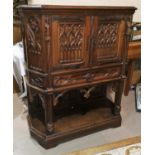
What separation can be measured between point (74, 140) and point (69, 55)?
84 cm

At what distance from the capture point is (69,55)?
1777 millimetres

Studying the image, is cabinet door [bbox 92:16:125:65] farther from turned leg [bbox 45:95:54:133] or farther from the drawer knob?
turned leg [bbox 45:95:54:133]

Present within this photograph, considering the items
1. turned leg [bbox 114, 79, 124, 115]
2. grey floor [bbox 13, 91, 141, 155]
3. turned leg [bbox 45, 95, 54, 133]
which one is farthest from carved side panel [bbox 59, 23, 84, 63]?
grey floor [bbox 13, 91, 141, 155]

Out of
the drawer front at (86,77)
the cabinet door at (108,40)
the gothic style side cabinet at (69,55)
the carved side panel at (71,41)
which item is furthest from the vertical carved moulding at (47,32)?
the cabinet door at (108,40)

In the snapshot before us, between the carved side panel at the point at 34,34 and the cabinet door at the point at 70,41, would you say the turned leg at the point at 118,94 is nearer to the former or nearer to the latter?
the cabinet door at the point at 70,41

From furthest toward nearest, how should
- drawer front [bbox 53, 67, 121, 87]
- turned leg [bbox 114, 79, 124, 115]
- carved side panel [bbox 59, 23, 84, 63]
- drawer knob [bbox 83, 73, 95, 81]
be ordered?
turned leg [bbox 114, 79, 124, 115] < drawer knob [bbox 83, 73, 95, 81] < drawer front [bbox 53, 67, 121, 87] < carved side panel [bbox 59, 23, 84, 63]

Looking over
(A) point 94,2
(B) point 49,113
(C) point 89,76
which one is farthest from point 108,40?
(A) point 94,2

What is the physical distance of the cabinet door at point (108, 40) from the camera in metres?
1.83

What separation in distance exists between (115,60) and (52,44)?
2.17 feet

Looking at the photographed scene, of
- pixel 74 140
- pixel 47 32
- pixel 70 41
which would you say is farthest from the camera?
pixel 74 140

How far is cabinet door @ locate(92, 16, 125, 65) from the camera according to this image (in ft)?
6.02

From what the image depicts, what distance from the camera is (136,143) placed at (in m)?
1.97

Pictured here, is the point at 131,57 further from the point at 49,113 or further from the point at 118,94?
the point at 49,113
